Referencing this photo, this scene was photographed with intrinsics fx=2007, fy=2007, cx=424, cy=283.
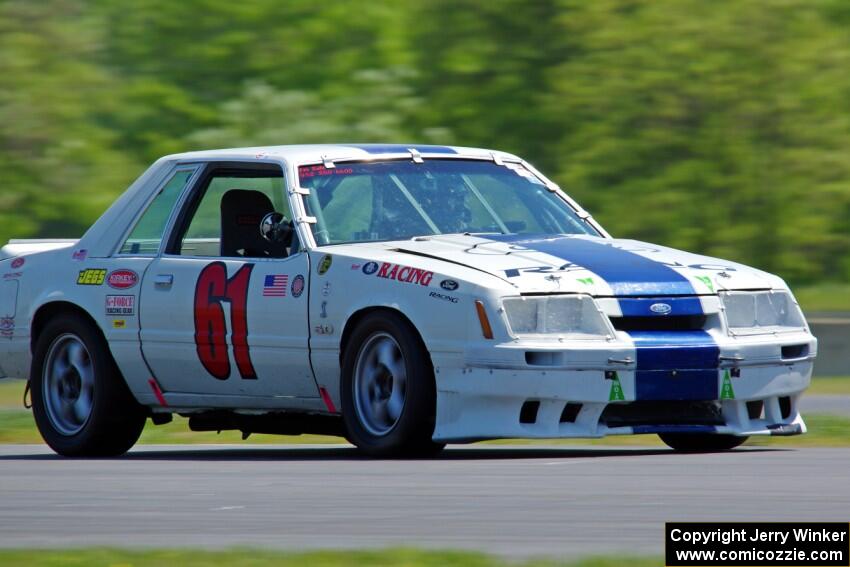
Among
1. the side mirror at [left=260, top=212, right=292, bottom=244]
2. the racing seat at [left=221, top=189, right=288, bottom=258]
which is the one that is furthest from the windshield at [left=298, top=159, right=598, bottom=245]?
the racing seat at [left=221, top=189, right=288, bottom=258]

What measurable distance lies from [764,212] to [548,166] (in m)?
2.41

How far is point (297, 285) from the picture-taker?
9852 millimetres

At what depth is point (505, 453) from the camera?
10320 millimetres

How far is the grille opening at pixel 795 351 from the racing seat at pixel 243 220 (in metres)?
2.73

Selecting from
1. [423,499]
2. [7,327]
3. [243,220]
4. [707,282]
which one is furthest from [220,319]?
[423,499]

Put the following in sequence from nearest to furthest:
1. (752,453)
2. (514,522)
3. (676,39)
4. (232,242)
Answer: (514,522) < (752,453) < (232,242) < (676,39)

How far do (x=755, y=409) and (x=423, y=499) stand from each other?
2.62 meters

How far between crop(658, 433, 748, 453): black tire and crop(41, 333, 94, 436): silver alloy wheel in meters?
3.18

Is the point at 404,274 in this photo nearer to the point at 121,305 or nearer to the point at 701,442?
the point at 701,442

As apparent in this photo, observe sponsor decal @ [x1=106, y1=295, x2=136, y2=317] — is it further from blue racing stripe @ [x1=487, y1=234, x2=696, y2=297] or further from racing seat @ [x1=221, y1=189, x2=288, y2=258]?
blue racing stripe @ [x1=487, y1=234, x2=696, y2=297]

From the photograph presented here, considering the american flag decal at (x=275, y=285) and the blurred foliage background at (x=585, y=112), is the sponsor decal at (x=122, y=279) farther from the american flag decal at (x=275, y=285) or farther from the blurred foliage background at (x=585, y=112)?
the blurred foliage background at (x=585, y=112)

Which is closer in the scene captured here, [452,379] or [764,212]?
[452,379]

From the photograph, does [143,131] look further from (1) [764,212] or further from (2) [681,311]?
(2) [681,311]

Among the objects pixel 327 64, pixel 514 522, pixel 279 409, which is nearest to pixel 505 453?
pixel 279 409
